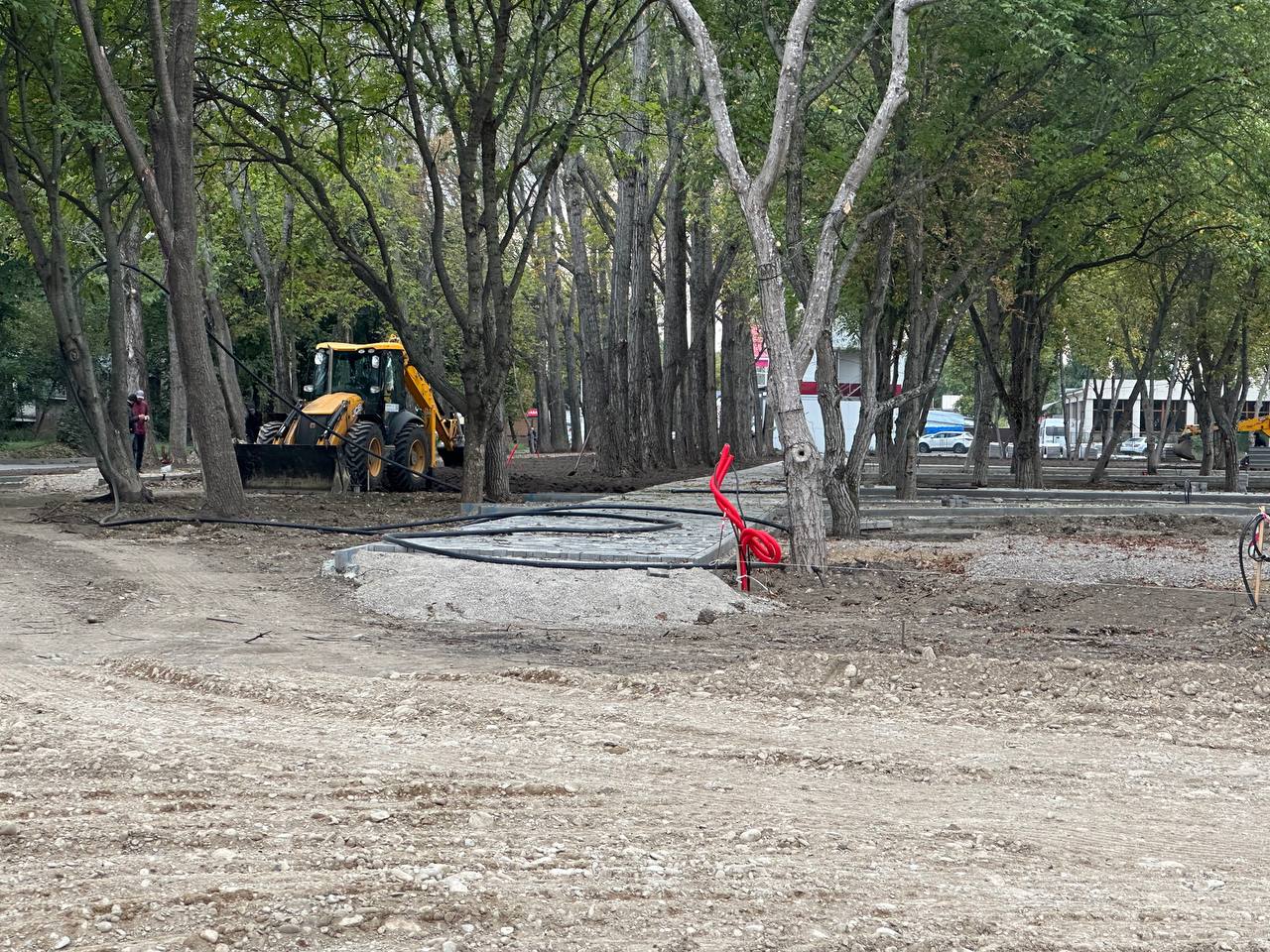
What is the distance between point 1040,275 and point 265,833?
77.6 feet

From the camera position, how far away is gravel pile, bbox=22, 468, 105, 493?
2716 centimetres

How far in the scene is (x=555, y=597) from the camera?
37.2ft

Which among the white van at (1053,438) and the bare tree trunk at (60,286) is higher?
the bare tree trunk at (60,286)

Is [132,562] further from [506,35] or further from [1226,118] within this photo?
[1226,118]

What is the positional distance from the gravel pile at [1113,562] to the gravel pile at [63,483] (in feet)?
57.7

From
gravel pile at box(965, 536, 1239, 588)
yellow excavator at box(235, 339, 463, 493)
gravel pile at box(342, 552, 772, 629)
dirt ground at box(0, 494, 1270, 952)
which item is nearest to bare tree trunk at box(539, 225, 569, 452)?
yellow excavator at box(235, 339, 463, 493)

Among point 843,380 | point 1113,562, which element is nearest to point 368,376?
point 1113,562

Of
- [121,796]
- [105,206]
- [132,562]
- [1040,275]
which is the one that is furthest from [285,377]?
[121,796]

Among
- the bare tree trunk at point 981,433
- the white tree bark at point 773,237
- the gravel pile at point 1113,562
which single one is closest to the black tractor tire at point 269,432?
the gravel pile at point 1113,562

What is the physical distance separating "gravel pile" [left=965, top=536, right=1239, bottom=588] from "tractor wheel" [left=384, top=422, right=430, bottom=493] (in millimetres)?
11626

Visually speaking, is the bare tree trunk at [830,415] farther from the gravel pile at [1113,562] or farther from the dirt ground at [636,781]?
the dirt ground at [636,781]

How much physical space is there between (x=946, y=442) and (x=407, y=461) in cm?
6012

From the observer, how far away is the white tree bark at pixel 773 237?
1332cm

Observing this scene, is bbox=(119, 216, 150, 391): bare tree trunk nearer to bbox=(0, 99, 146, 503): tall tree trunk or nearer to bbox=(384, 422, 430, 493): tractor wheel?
bbox=(384, 422, 430, 493): tractor wheel
